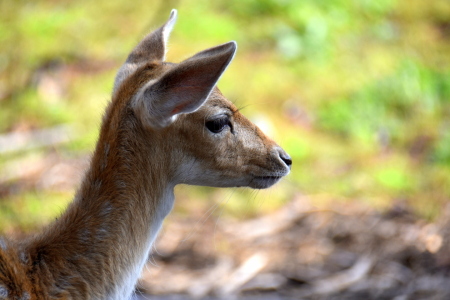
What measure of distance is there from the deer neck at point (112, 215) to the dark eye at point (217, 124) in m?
0.35

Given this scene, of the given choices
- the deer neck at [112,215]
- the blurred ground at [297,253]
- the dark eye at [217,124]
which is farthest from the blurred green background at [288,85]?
the dark eye at [217,124]

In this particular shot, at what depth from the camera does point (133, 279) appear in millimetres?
3893

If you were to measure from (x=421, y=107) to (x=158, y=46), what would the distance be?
19.3ft

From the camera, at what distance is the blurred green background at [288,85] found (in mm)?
7848

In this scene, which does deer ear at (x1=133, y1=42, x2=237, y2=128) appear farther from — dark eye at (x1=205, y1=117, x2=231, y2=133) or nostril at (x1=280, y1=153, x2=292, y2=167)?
nostril at (x1=280, y1=153, x2=292, y2=167)

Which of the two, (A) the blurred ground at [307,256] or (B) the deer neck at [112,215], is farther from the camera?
(A) the blurred ground at [307,256]

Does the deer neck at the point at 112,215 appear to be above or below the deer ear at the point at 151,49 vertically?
below

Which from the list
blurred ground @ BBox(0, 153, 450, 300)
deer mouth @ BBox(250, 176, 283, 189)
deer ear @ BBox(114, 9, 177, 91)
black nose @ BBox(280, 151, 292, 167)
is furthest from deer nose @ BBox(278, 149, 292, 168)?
blurred ground @ BBox(0, 153, 450, 300)

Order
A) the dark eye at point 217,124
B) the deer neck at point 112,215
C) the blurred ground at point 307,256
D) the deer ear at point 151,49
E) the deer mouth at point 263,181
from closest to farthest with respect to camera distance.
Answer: the deer neck at point 112,215 < the dark eye at point 217,124 < the deer mouth at point 263,181 < the deer ear at point 151,49 < the blurred ground at point 307,256

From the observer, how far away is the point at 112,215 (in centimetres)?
372

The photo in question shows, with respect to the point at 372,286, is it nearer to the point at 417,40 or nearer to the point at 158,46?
the point at 158,46

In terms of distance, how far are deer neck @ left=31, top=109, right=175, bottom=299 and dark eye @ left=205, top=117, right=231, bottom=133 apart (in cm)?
35

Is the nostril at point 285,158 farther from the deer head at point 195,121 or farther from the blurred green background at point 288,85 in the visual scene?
the blurred green background at point 288,85

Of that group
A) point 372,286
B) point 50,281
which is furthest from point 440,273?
point 50,281
